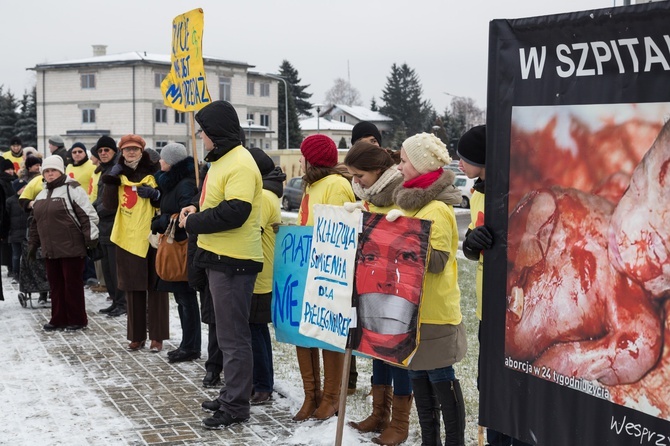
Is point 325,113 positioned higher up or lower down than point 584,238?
higher up

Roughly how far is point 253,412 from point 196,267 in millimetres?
1224

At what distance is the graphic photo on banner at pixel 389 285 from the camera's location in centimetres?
488

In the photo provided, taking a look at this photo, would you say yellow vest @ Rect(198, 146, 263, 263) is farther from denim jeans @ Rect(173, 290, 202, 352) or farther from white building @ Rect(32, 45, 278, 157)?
white building @ Rect(32, 45, 278, 157)

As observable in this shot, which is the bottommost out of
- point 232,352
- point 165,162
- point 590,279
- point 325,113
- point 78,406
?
point 78,406

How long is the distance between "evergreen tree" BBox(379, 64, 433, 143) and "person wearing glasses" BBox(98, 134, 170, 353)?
106897 millimetres

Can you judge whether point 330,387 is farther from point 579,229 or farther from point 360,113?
point 360,113

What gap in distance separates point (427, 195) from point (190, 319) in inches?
155

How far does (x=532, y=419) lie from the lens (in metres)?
3.85

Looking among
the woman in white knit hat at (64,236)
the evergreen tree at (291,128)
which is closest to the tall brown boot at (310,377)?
the woman in white knit hat at (64,236)

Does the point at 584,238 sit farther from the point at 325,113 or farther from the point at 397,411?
the point at 325,113

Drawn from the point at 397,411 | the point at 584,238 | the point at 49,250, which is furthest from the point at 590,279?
the point at 49,250

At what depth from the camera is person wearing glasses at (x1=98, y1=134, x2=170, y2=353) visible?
8914 millimetres

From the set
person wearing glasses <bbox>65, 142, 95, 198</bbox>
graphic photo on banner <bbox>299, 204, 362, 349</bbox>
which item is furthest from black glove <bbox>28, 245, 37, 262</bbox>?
graphic photo on banner <bbox>299, 204, 362, 349</bbox>

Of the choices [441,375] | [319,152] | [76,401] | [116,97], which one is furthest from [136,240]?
[116,97]
